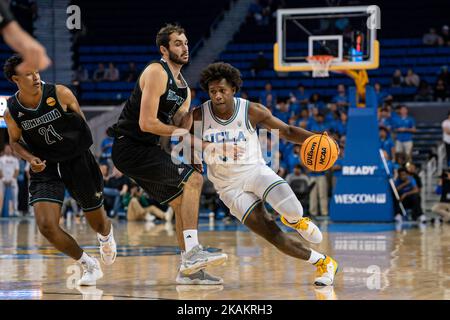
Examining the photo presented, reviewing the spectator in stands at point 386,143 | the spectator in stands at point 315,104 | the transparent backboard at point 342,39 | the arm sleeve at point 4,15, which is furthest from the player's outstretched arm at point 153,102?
the spectator in stands at point 315,104

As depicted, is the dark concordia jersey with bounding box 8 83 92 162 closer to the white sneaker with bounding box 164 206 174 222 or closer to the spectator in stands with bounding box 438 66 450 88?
the white sneaker with bounding box 164 206 174 222

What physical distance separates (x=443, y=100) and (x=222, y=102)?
14812 mm

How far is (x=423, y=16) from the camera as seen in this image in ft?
77.0

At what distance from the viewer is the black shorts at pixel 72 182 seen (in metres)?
6.66

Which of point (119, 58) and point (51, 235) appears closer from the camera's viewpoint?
point (51, 235)

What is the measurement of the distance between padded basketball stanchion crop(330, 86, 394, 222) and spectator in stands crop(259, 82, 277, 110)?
427 centimetres

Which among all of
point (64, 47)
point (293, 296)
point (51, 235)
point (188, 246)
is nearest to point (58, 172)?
point (51, 235)

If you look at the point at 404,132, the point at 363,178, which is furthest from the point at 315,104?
the point at 363,178

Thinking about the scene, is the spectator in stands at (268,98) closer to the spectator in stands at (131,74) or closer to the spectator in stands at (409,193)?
the spectator in stands at (131,74)

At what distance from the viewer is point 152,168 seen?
260 inches

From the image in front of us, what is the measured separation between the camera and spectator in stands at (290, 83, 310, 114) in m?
19.1

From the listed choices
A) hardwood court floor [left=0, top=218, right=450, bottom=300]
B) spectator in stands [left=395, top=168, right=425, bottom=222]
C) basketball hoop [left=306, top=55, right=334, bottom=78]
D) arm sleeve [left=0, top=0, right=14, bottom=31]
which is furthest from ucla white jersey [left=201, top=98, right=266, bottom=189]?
spectator in stands [left=395, top=168, right=425, bottom=222]

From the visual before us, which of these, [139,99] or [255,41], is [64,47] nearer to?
[255,41]

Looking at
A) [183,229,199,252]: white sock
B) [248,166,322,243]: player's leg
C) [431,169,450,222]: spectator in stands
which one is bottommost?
[431,169,450,222]: spectator in stands
